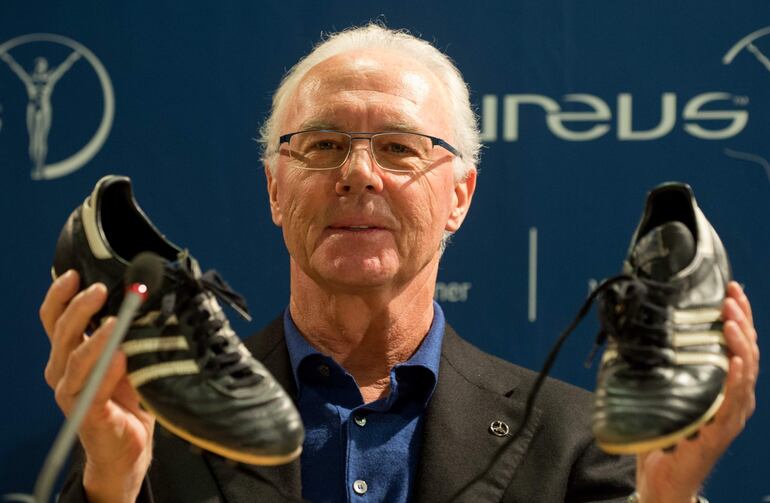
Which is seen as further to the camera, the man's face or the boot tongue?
the man's face

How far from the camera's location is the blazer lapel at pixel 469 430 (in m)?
1.68

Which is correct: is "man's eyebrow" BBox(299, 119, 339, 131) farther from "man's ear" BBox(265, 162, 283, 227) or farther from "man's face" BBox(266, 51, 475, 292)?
"man's ear" BBox(265, 162, 283, 227)

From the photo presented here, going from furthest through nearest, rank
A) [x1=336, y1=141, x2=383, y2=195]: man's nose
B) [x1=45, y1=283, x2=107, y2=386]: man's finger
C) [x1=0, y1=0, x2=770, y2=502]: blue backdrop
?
[x1=0, y1=0, x2=770, y2=502]: blue backdrop < [x1=336, y1=141, x2=383, y2=195]: man's nose < [x1=45, y1=283, x2=107, y2=386]: man's finger

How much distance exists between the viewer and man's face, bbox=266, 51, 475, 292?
5.78 ft

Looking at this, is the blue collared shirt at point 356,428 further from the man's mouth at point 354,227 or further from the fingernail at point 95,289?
the fingernail at point 95,289

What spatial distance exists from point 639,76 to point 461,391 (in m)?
0.88

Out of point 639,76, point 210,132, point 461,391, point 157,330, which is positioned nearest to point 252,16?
point 210,132

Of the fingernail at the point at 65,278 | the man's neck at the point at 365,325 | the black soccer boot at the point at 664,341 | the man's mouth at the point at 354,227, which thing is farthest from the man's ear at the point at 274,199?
the black soccer boot at the point at 664,341

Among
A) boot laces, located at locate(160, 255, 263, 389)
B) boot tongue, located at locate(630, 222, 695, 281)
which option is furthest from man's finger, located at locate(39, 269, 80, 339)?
boot tongue, located at locate(630, 222, 695, 281)

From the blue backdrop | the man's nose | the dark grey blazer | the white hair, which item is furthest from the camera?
the blue backdrop

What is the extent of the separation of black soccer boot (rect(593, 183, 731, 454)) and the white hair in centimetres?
68

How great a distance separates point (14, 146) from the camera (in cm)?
238

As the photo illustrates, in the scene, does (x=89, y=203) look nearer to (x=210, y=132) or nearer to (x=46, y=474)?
(x=46, y=474)

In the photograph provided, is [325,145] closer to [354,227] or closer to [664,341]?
[354,227]
